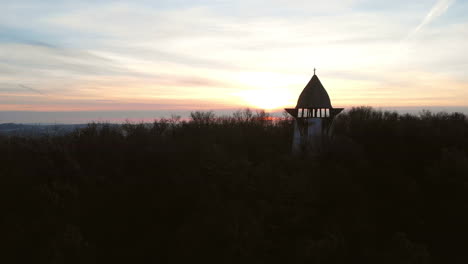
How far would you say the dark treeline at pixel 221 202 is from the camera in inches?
647

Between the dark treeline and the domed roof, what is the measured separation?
2709 millimetres

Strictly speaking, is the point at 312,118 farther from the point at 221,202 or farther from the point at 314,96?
the point at 221,202

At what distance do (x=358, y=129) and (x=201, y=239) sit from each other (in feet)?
63.2

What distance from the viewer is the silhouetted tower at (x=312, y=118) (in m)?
24.2

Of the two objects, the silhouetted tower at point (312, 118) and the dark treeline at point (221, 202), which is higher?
the silhouetted tower at point (312, 118)

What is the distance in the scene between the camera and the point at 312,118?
79.9 ft

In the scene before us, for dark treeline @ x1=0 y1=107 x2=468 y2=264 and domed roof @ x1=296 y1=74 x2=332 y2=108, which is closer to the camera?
dark treeline @ x1=0 y1=107 x2=468 y2=264

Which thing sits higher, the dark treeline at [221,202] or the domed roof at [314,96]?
the domed roof at [314,96]

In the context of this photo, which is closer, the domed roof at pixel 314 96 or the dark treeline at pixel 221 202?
the dark treeline at pixel 221 202

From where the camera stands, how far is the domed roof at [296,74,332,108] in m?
24.5

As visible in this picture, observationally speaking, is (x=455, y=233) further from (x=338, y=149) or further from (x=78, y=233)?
(x=78, y=233)

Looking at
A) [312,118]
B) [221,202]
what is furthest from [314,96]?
[221,202]

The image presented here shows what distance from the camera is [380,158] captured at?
24.9 meters

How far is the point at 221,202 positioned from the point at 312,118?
9514mm
